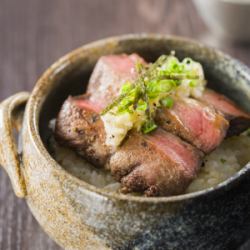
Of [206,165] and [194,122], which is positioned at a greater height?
[194,122]

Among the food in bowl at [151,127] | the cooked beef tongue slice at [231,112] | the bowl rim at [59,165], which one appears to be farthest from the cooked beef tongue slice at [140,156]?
the cooked beef tongue slice at [231,112]

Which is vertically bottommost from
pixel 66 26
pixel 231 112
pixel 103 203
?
pixel 66 26

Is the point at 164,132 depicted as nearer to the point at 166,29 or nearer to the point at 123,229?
the point at 123,229

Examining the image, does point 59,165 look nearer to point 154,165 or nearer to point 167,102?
point 154,165

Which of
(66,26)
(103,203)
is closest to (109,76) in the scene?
(103,203)

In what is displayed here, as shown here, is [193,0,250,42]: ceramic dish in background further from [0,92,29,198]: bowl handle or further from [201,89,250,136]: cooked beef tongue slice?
[0,92,29,198]: bowl handle

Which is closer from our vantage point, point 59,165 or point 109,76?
point 59,165

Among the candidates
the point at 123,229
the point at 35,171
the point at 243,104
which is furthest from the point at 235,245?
the point at 35,171
